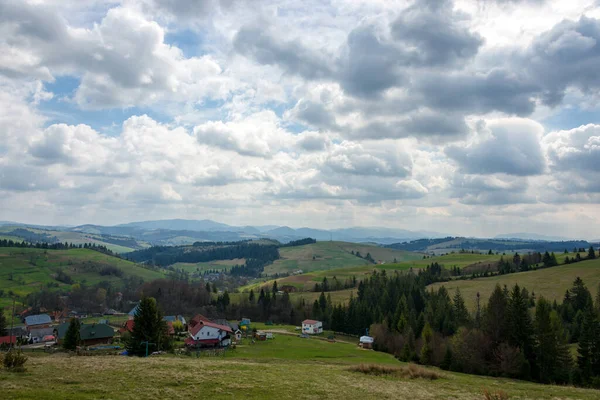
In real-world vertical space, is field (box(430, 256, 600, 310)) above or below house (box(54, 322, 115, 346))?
above

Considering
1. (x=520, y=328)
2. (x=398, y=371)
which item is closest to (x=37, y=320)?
(x=398, y=371)

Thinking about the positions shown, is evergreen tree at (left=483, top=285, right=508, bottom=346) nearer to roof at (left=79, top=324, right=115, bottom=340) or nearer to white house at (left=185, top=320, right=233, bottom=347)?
white house at (left=185, top=320, right=233, bottom=347)

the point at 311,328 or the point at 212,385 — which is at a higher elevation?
the point at 212,385

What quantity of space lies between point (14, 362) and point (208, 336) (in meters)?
52.3

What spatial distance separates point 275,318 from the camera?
4956 inches

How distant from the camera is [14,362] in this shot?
77.6 feet

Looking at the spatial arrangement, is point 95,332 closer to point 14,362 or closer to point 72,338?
point 72,338

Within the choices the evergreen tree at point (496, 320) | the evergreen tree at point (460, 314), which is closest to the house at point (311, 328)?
the evergreen tree at point (460, 314)

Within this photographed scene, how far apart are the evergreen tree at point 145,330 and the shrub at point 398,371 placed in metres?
30.1

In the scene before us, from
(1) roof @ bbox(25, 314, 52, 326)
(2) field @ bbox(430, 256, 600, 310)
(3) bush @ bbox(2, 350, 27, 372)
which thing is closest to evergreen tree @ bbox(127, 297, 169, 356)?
(3) bush @ bbox(2, 350, 27, 372)

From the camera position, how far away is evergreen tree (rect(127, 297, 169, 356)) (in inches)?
1969

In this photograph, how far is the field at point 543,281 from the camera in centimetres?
12239

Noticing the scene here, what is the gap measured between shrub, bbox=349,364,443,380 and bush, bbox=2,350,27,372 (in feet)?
73.1

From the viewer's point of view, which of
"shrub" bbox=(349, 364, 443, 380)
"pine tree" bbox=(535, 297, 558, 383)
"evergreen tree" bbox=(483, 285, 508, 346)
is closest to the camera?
"shrub" bbox=(349, 364, 443, 380)
